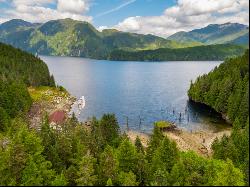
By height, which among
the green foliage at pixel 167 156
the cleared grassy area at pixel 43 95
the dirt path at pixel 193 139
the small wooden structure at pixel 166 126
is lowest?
the dirt path at pixel 193 139

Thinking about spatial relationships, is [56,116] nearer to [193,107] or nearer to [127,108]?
[127,108]

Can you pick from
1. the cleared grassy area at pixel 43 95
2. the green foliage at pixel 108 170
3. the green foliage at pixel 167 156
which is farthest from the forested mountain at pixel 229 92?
the cleared grassy area at pixel 43 95

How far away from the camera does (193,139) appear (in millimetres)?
121188

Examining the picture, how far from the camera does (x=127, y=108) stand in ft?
581

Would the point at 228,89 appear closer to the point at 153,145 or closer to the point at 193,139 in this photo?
the point at 193,139

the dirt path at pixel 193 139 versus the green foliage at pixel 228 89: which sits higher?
the green foliage at pixel 228 89

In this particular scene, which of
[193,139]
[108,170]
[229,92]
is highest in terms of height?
[229,92]

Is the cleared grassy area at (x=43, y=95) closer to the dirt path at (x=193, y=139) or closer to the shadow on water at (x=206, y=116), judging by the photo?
the dirt path at (x=193, y=139)

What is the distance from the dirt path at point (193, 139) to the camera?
110 metres

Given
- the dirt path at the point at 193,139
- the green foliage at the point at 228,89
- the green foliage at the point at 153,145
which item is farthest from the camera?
the green foliage at the point at 228,89

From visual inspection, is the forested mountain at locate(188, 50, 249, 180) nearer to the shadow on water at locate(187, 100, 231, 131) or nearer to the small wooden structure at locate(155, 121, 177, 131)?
the shadow on water at locate(187, 100, 231, 131)

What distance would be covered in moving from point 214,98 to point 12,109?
95.1 meters

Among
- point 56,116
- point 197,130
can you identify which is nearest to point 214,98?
point 197,130

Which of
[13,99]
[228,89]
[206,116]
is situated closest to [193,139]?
[206,116]
